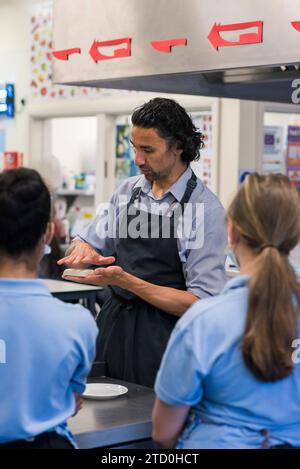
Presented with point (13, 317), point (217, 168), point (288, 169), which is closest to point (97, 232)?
point (13, 317)

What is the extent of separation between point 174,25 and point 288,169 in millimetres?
3292

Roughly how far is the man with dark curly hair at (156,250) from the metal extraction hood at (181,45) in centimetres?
19

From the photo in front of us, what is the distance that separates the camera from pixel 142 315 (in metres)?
2.47

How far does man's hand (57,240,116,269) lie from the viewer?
2.44 m

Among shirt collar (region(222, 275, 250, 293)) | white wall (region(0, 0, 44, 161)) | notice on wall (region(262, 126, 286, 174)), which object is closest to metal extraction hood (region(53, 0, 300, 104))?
shirt collar (region(222, 275, 250, 293))

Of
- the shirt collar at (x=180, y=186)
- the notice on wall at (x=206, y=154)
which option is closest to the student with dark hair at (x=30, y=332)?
the shirt collar at (x=180, y=186)

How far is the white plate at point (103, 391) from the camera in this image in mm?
2184

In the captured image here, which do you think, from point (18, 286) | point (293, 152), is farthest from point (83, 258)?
point (293, 152)

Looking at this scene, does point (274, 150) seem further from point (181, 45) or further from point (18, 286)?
point (18, 286)

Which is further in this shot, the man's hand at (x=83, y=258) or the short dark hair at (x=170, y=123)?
the short dark hair at (x=170, y=123)

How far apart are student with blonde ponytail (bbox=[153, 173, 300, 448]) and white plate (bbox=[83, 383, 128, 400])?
513 mm

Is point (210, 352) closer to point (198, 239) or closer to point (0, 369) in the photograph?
point (0, 369)

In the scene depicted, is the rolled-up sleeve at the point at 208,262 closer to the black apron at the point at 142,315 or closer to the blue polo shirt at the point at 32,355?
the black apron at the point at 142,315

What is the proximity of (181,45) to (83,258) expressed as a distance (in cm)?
70
